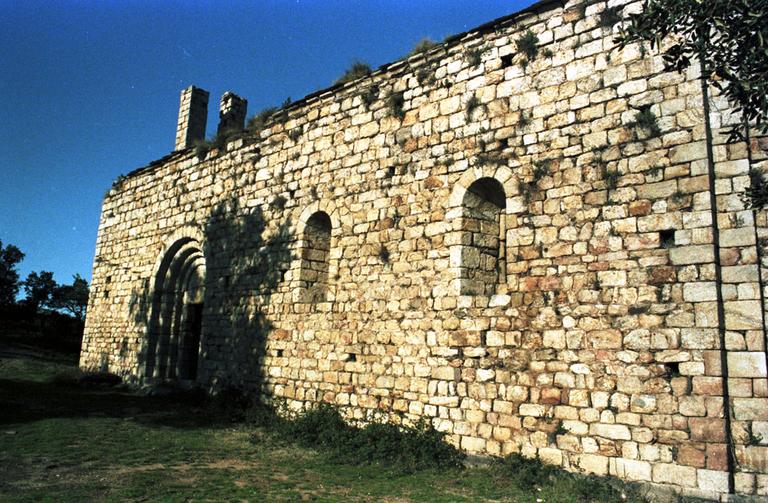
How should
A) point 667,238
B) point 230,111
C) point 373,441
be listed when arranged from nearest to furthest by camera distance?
point 667,238 < point 373,441 < point 230,111

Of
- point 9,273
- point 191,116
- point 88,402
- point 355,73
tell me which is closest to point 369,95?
point 355,73

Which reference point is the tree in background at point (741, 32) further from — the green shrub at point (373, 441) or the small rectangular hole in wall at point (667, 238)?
the green shrub at point (373, 441)

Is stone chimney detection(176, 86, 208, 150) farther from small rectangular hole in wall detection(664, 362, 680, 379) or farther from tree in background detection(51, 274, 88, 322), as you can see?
tree in background detection(51, 274, 88, 322)

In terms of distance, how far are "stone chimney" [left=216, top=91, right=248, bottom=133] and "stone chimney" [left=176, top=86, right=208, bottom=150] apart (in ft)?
5.35

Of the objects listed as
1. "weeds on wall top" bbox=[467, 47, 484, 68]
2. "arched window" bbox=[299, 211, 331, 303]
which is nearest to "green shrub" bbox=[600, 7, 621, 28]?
"weeds on wall top" bbox=[467, 47, 484, 68]

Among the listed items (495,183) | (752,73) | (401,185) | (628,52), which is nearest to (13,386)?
(401,185)

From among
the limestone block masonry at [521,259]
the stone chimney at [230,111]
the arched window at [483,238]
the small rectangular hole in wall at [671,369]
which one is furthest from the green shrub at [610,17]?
the stone chimney at [230,111]

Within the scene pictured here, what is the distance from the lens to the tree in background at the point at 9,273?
36.7 meters

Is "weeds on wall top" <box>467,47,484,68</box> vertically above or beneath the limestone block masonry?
above

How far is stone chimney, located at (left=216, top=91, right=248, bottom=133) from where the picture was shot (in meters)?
15.0

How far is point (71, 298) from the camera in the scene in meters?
43.7

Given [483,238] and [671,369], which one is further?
[483,238]

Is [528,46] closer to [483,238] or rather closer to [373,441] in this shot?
[483,238]

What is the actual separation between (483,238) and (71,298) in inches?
1693
